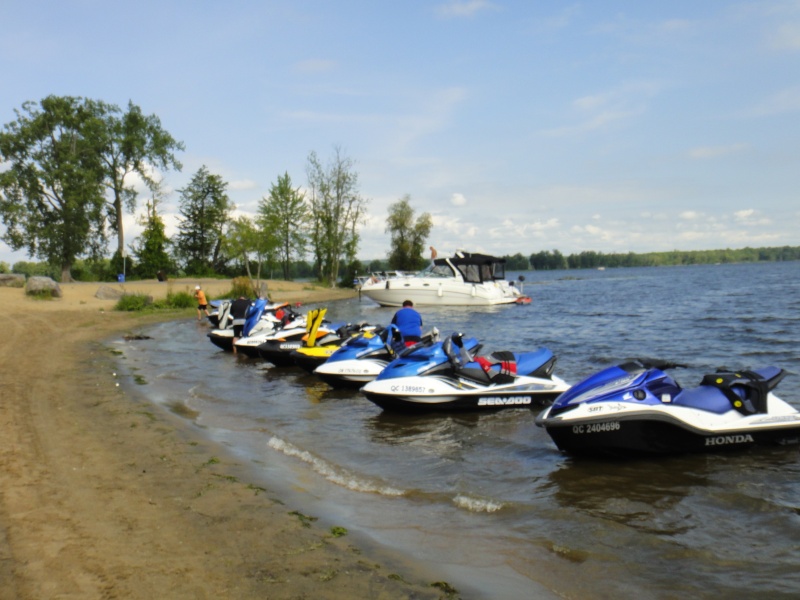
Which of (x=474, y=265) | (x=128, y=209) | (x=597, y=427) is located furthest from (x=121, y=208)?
(x=597, y=427)

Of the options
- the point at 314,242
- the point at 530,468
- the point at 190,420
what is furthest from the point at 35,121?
the point at 530,468

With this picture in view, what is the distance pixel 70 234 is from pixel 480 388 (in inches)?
1794

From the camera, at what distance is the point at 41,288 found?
34312mm

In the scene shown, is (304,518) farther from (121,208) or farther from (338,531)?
(121,208)

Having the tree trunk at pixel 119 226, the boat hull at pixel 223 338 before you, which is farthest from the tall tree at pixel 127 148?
the boat hull at pixel 223 338

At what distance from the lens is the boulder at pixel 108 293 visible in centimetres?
3806

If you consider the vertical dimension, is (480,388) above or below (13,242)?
below

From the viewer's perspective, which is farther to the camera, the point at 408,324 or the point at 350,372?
the point at 408,324

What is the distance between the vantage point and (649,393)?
771cm

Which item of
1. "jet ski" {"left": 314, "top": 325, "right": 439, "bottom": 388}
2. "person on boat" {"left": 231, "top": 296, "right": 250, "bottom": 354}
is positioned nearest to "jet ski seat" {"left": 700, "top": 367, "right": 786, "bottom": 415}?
"jet ski" {"left": 314, "top": 325, "right": 439, "bottom": 388}

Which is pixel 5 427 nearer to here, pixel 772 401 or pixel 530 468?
pixel 530 468

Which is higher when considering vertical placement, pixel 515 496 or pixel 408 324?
pixel 408 324

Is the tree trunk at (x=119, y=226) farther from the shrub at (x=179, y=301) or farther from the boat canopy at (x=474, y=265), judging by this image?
the boat canopy at (x=474, y=265)

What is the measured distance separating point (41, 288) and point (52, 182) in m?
16.0
